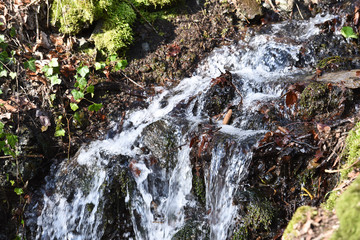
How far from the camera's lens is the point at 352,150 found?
2.31m

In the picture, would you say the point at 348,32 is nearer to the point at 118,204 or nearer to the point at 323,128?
the point at 323,128

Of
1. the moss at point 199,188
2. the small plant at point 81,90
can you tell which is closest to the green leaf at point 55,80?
the small plant at point 81,90

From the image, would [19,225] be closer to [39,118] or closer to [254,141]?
[39,118]

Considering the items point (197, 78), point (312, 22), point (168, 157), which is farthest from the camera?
point (312, 22)

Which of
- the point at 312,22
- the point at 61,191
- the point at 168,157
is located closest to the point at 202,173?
the point at 168,157

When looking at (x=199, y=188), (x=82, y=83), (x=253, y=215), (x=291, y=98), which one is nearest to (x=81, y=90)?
(x=82, y=83)

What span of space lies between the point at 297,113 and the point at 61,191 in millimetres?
3309

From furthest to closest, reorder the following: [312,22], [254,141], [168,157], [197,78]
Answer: [312,22] < [197,78] < [168,157] < [254,141]

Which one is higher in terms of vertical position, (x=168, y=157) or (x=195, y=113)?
(x=195, y=113)

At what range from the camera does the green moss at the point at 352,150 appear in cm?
218

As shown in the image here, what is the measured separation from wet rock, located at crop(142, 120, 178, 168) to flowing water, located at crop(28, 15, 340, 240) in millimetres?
17

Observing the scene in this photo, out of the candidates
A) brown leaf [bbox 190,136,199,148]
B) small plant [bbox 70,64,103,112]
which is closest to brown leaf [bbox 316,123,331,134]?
brown leaf [bbox 190,136,199,148]

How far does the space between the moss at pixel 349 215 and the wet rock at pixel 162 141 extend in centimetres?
268

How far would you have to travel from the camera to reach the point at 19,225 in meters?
4.00
